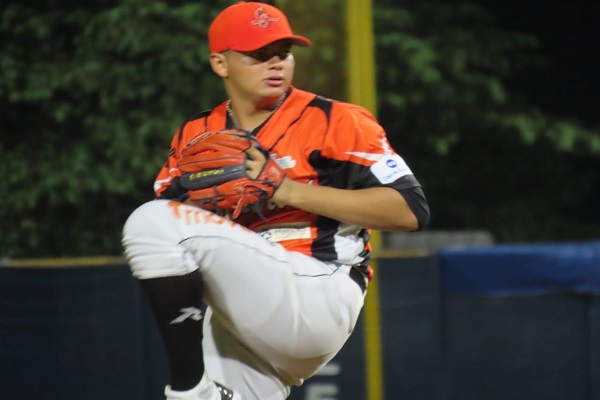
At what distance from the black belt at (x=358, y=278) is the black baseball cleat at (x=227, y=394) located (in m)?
0.46

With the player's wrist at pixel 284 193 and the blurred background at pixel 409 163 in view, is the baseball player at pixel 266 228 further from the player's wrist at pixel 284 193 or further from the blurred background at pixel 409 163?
the blurred background at pixel 409 163

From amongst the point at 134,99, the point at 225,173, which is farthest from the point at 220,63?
the point at 134,99

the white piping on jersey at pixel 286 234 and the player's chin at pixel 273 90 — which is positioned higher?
the player's chin at pixel 273 90

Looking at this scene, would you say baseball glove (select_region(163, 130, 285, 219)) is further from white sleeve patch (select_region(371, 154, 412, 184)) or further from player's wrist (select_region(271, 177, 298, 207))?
white sleeve patch (select_region(371, 154, 412, 184))

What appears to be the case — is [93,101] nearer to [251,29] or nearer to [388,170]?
[251,29]

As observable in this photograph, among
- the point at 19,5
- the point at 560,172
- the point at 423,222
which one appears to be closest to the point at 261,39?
the point at 423,222

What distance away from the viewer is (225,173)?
9.69 ft

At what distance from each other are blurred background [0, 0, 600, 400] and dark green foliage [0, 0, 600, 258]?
0.7 inches

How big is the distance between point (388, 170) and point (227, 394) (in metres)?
0.75

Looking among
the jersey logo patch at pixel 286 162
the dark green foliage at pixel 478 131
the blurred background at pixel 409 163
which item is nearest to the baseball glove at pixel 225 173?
the jersey logo patch at pixel 286 162

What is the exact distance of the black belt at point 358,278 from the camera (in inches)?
128

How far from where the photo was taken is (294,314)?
3045 millimetres

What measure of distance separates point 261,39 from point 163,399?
104 inches

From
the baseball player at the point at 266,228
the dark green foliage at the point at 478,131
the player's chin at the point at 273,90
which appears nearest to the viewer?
the baseball player at the point at 266,228
